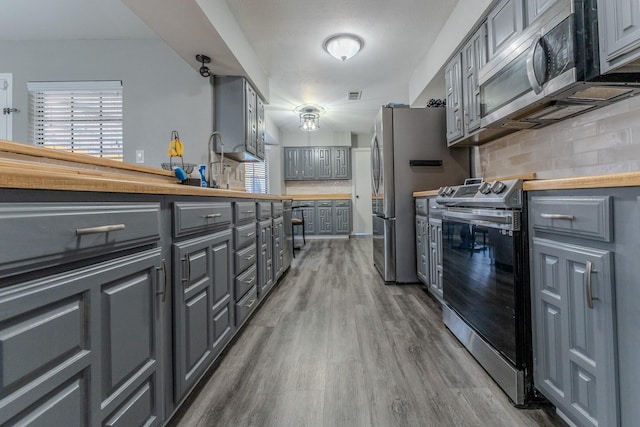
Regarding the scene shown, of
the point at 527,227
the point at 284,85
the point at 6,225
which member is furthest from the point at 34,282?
the point at 284,85

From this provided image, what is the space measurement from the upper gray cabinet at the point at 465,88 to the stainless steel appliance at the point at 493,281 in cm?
87

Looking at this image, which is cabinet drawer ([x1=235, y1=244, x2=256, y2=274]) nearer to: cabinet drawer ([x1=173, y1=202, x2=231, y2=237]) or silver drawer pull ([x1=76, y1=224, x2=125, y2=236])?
cabinet drawer ([x1=173, y1=202, x2=231, y2=237])

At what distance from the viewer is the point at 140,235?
86cm

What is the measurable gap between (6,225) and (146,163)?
8.52 feet

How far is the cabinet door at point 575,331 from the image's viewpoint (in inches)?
32.6

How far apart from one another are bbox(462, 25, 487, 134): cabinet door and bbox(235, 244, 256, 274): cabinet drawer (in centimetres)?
188

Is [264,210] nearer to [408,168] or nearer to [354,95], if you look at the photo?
[408,168]

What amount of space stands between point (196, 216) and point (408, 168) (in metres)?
2.23

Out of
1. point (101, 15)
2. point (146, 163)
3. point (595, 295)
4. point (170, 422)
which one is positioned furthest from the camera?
point (146, 163)

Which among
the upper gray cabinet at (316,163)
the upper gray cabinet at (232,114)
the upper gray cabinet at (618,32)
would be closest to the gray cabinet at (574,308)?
the upper gray cabinet at (618,32)

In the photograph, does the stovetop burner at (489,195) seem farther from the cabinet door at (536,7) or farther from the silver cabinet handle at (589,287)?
the cabinet door at (536,7)

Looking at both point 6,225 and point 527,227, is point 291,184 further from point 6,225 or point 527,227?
point 6,225

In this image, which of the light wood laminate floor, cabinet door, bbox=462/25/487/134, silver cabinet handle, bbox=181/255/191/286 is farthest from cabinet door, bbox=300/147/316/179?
silver cabinet handle, bbox=181/255/191/286

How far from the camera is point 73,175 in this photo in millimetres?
637
